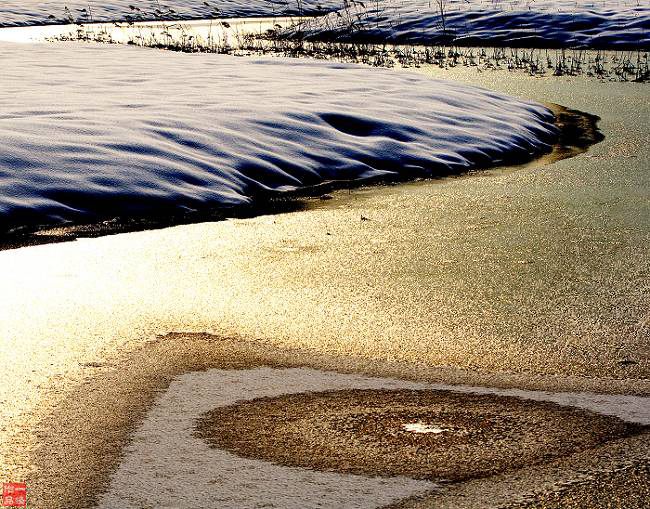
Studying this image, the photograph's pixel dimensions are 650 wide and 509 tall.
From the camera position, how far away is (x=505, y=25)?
20125 millimetres

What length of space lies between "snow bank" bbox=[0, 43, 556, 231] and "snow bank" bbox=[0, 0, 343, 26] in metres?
17.0

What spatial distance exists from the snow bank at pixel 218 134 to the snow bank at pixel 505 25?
7.98 meters

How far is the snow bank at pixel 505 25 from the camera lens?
59.8 feet

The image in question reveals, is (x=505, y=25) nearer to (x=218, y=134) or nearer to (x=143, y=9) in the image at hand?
(x=143, y=9)

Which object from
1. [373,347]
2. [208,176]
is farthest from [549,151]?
[373,347]


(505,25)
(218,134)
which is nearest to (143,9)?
(505,25)

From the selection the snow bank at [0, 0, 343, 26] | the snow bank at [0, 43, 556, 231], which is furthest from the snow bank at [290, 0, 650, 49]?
the snow bank at [0, 43, 556, 231]

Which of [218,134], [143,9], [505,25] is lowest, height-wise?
[218,134]

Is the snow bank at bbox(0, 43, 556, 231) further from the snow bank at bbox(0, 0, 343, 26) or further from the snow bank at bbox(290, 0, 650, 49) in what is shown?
the snow bank at bbox(0, 0, 343, 26)

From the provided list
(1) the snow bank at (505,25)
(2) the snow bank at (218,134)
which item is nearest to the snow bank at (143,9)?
(1) the snow bank at (505,25)

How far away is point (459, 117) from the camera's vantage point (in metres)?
8.90

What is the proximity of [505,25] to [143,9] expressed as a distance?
46.1 ft

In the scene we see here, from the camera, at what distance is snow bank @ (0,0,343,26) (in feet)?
90.1

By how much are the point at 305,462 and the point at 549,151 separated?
244 inches
